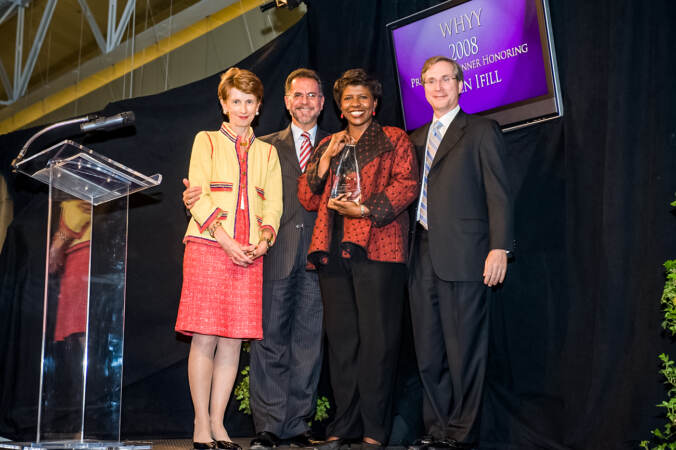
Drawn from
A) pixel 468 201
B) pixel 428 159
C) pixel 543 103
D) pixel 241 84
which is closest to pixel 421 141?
pixel 428 159

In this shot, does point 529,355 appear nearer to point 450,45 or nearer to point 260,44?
point 450,45

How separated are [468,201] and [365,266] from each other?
540 mm

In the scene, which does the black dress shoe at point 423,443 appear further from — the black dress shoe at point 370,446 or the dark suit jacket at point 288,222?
the dark suit jacket at point 288,222

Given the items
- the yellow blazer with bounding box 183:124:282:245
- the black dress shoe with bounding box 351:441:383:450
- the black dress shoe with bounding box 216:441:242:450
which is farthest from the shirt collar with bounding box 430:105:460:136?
the black dress shoe with bounding box 216:441:242:450

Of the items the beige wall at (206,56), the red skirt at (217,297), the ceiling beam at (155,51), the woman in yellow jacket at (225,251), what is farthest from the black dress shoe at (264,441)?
the ceiling beam at (155,51)

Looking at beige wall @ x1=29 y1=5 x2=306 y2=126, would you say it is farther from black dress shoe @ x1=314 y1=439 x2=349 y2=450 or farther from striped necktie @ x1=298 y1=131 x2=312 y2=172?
black dress shoe @ x1=314 y1=439 x2=349 y2=450

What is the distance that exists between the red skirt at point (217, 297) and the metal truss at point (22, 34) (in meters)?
3.25

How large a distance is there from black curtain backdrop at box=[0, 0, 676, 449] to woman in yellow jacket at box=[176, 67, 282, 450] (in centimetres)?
86

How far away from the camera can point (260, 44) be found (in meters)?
5.05

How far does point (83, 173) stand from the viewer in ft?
8.46

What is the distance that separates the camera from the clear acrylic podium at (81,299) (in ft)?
8.03

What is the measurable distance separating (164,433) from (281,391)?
3.46 ft

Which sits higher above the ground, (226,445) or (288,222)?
(288,222)

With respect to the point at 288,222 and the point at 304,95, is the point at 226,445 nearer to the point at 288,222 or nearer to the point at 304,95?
the point at 288,222
